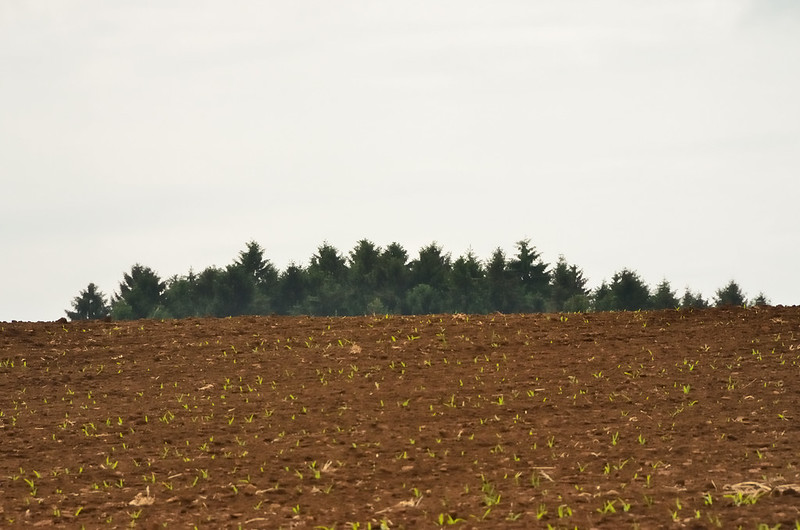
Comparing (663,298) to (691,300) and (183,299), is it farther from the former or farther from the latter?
(183,299)

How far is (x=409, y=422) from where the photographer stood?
12.3 metres

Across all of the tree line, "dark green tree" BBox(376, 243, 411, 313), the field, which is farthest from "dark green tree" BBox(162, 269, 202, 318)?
the field

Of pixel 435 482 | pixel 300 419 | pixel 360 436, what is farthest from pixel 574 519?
pixel 300 419

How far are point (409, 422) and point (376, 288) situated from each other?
1594 inches

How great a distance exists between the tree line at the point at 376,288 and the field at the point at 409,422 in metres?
32.1

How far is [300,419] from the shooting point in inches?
503

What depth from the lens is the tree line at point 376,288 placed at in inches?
1981

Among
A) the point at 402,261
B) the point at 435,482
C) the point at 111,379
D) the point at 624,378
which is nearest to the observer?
the point at 435,482

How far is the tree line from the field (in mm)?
32051

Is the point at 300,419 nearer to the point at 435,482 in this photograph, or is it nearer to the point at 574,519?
the point at 435,482

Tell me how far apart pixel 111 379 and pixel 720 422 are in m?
9.62

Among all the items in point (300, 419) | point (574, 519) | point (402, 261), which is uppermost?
point (402, 261)

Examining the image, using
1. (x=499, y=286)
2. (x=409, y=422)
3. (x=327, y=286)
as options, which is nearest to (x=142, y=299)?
(x=327, y=286)

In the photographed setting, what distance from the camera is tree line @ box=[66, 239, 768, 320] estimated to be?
50312 millimetres
